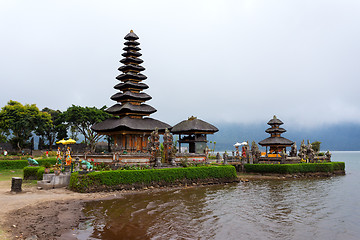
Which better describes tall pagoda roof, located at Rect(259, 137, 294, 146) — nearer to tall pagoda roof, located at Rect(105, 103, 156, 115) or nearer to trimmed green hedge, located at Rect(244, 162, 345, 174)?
trimmed green hedge, located at Rect(244, 162, 345, 174)

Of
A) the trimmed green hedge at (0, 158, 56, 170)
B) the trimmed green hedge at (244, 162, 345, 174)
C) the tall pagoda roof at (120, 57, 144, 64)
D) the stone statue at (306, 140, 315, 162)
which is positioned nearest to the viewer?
the trimmed green hedge at (0, 158, 56, 170)

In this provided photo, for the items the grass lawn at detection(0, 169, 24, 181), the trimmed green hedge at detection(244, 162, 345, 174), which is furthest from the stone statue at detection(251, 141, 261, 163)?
the grass lawn at detection(0, 169, 24, 181)

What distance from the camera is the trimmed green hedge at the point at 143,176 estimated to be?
74.4 feet

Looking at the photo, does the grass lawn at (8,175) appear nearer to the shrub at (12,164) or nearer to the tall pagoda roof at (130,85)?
the shrub at (12,164)

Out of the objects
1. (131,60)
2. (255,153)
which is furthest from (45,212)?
(255,153)

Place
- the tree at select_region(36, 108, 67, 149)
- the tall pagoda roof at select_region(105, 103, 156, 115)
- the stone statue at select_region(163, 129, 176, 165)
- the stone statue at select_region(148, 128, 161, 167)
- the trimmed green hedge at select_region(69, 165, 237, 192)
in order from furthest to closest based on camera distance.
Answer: the tree at select_region(36, 108, 67, 149) < the tall pagoda roof at select_region(105, 103, 156, 115) < the stone statue at select_region(163, 129, 176, 165) < the stone statue at select_region(148, 128, 161, 167) < the trimmed green hedge at select_region(69, 165, 237, 192)

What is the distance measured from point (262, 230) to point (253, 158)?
104 feet

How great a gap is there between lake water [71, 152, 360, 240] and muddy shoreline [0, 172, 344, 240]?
835mm

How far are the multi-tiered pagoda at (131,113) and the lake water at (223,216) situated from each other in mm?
15195

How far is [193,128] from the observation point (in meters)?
40.4

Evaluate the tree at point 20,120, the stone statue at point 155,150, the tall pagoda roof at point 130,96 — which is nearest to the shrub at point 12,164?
the tree at point 20,120

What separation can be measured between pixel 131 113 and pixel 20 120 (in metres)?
25.7

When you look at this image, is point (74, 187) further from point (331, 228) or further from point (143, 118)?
point (143, 118)

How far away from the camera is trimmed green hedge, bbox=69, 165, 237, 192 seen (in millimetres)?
22672
